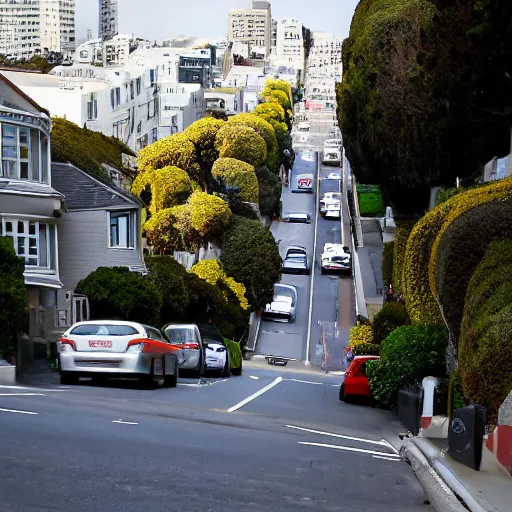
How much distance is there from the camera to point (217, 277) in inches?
2270

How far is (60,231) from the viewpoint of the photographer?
36.5 metres

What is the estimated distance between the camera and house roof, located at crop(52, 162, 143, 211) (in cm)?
3669

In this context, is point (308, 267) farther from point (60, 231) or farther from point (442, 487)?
point (442, 487)

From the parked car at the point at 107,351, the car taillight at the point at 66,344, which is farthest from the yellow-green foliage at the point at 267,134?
the car taillight at the point at 66,344

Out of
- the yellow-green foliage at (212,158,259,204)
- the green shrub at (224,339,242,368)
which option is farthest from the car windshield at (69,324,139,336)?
the yellow-green foliage at (212,158,259,204)

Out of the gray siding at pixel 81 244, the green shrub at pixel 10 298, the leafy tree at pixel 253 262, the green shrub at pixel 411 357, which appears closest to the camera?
the green shrub at pixel 411 357

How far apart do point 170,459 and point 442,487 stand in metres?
2.08

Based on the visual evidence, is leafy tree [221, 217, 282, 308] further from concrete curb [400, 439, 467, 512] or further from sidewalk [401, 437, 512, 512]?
sidewalk [401, 437, 512, 512]

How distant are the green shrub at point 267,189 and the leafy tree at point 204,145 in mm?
5138

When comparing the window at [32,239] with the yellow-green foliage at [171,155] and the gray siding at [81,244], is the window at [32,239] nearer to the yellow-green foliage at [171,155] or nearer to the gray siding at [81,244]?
the gray siding at [81,244]

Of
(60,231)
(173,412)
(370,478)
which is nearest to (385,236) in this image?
(60,231)

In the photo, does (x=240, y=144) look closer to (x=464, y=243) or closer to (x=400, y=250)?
(x=400, y=250)

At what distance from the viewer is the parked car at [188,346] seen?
2764 cm

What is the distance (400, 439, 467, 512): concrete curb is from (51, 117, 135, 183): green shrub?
29744 mm
